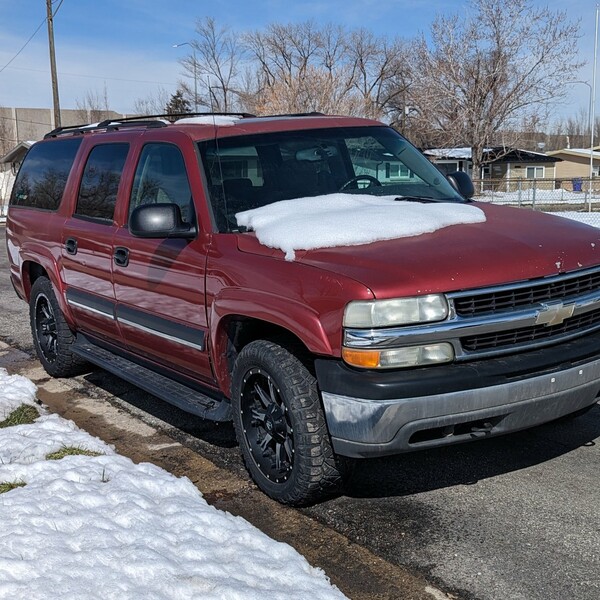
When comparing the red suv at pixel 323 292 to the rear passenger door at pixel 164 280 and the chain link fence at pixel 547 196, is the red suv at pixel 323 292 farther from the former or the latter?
the chain link fence at pixel 547 196

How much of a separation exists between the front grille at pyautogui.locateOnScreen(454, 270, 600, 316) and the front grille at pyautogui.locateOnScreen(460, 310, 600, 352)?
0.11 m

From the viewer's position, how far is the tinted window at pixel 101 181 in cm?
522

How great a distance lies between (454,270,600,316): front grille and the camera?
332 cm

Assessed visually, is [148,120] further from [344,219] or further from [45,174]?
[344,219]

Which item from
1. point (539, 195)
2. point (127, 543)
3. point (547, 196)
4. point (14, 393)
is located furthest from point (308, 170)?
point (539, 195)

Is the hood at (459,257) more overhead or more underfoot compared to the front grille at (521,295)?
more overhead

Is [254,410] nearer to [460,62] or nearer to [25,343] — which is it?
[25,343]

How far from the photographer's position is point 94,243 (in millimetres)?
5332

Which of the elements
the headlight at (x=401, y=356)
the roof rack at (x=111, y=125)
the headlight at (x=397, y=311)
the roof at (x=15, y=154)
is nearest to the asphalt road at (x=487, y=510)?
the headlight at (x=401, y=356)

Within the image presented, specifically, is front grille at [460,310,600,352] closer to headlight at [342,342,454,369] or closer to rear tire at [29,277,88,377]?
headlight at [342,342,454,369]

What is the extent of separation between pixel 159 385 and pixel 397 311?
6.76ft

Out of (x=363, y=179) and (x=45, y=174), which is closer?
(x=363, y=179)

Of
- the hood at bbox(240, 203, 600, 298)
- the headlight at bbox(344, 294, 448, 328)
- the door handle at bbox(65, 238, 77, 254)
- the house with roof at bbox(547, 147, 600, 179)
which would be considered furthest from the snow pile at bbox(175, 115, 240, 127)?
the house with roof at bbox(547, 147, 600, 179)

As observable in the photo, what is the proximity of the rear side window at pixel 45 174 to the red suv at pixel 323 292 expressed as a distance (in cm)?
64
